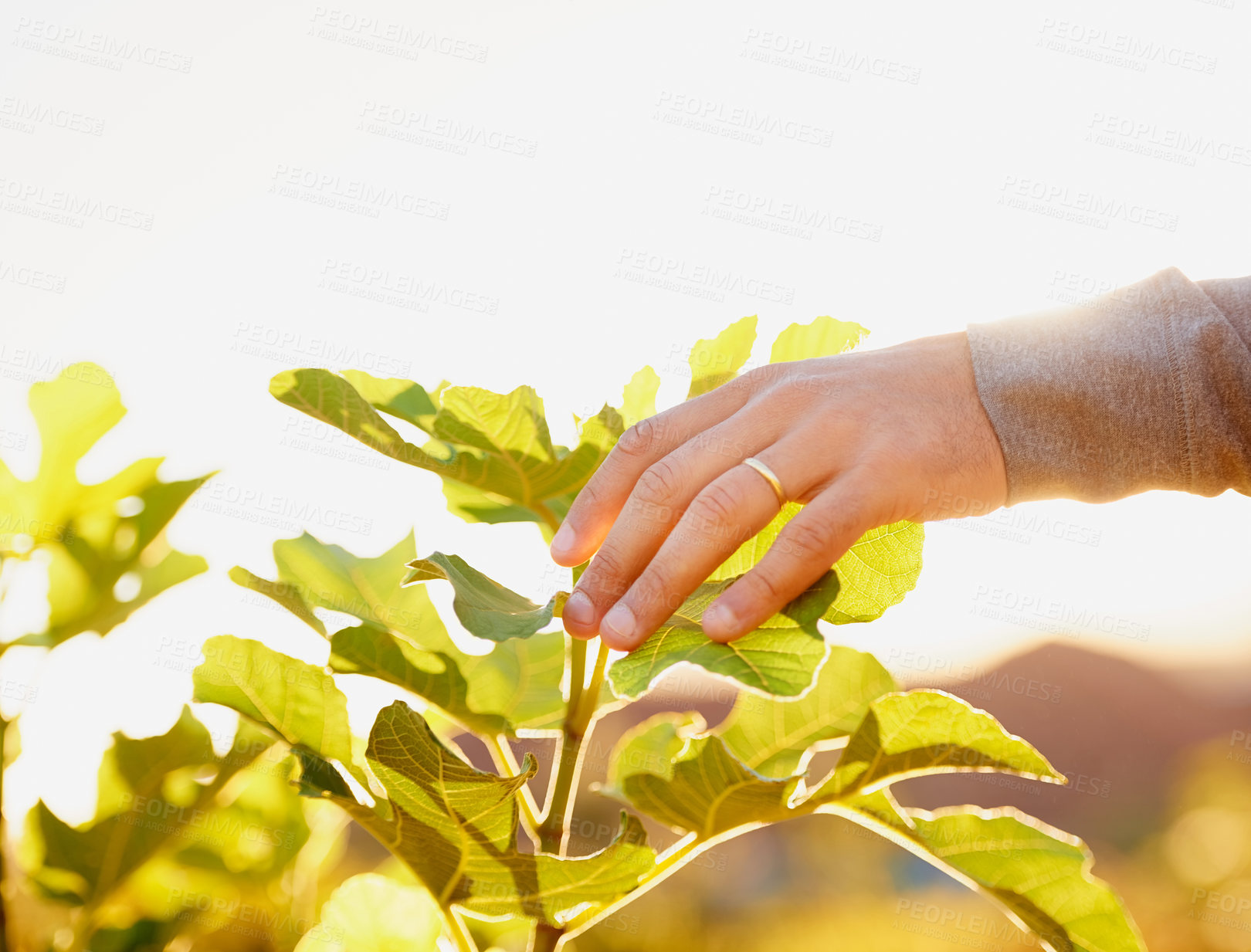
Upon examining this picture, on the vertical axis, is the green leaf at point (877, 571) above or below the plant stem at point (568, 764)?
above

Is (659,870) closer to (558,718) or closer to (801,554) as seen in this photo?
(558,718)

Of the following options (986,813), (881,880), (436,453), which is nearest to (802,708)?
(986,813)

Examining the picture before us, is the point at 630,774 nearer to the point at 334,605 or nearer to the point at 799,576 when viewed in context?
the point at 799,576

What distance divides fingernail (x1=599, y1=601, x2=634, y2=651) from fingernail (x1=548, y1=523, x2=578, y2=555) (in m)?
0.13

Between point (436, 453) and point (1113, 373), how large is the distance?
704 mm

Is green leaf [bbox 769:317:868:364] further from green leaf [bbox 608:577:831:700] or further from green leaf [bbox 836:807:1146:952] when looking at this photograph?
green leaf [bbox 836:807:1146:952]

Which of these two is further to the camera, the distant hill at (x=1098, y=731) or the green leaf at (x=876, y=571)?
the distant hill at (x=1098, y=731)

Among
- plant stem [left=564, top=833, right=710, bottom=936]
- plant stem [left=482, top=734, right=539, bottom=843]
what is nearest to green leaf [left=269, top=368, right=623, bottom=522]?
plant stem [left=482, top=734, right=539, bottom=843]

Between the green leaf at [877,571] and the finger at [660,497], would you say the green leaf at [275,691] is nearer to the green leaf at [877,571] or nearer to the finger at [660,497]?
the finger at [660,497]

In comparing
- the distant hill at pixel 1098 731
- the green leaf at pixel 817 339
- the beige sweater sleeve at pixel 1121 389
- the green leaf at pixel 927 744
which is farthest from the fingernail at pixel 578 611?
the distant hill at pixel 1098 731

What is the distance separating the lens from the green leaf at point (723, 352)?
83 centimetres

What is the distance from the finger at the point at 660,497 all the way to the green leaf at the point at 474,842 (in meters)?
0.15

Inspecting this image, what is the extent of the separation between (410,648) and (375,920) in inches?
9.7

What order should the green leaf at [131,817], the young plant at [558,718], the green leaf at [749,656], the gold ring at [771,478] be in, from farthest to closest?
the green leaf at [131,817] → the gold ring at [771,478] → the young plant at [558,718] → the green leaf at [749,656]
